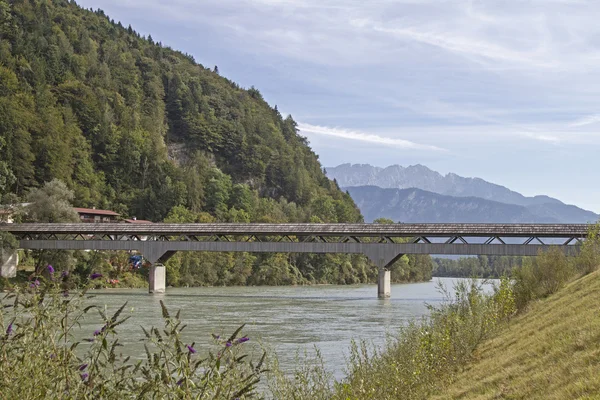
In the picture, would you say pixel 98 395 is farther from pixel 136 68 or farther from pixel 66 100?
pixel 136 68

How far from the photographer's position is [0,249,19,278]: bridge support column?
5081 centimetres

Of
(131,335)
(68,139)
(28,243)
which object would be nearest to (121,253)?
(28,243)

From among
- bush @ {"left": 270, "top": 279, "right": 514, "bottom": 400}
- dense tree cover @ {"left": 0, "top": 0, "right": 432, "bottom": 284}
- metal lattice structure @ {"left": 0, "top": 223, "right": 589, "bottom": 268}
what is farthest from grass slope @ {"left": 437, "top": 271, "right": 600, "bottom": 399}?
dense tree cover @ {"left": 0, "top": 0, "right": 432, "bottom": 284}

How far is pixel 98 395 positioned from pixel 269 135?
128546 mm

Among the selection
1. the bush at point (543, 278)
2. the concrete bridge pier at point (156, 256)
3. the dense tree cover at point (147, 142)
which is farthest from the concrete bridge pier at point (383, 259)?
the bush at point (543, 278)

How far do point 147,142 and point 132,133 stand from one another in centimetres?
258

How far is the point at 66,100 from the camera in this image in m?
94.1

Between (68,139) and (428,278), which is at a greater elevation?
(68,139)

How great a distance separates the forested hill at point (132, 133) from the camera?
8081 centimetres

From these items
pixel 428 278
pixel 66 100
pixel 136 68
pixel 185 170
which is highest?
pixel 136 68

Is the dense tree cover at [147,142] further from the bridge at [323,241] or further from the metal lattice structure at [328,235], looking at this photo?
the metal lattice structure at [328,235]

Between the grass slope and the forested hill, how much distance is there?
→ 188 feet

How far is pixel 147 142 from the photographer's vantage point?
333ft

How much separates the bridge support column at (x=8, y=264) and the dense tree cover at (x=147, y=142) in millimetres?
12062
